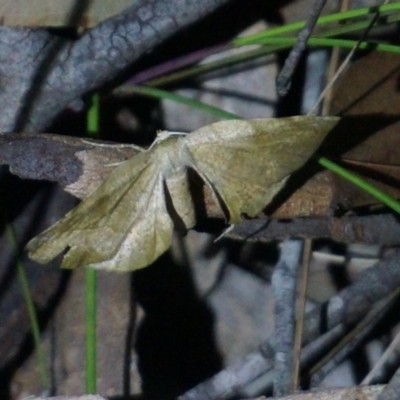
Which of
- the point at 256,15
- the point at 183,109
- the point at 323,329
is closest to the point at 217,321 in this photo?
the point at 323,329

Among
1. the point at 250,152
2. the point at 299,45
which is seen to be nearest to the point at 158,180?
the point at 250,152

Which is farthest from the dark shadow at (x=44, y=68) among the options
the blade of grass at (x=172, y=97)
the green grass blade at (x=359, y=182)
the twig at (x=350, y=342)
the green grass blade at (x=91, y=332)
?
the twig at (x=350, y=342)

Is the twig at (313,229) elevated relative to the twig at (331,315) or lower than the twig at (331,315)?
elevated

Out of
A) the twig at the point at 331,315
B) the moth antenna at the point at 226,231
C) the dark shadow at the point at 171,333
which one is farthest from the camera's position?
the dark shadow at the point at 171,333

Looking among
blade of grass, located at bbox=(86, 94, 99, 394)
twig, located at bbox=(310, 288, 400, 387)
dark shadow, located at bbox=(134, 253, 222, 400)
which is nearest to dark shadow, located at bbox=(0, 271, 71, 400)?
dark shadow, located at bbox=(134, 253, 222, 400)

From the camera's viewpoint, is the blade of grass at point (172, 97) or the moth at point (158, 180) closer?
the moth at point (158, 180)

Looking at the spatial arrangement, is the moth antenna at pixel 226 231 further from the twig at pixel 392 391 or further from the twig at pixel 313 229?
the twig at pixel 392 391
